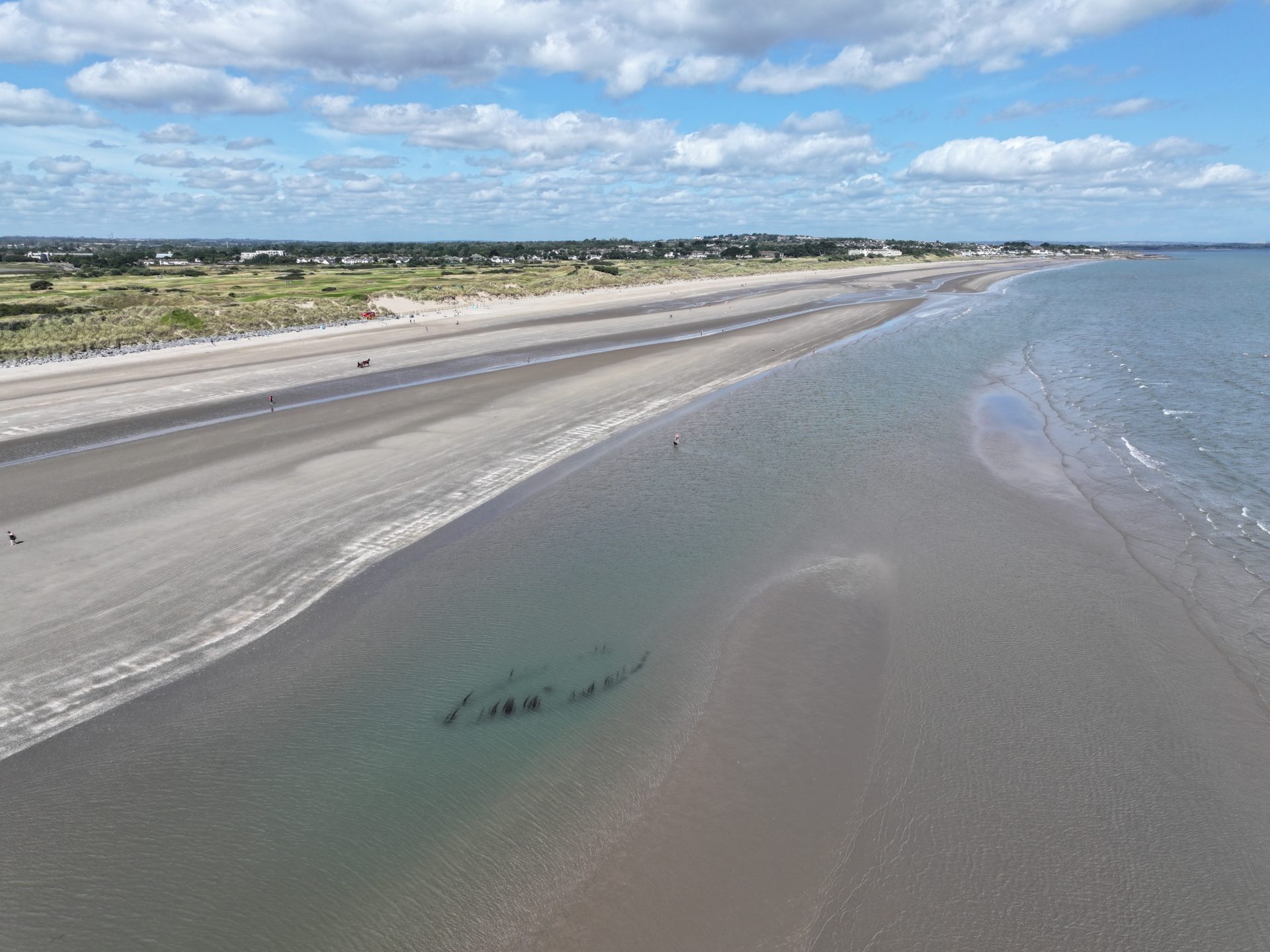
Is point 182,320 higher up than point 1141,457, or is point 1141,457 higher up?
point 182,320

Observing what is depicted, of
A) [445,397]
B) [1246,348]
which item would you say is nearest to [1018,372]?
[1246,348]

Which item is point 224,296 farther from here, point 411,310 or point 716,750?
point 716,750

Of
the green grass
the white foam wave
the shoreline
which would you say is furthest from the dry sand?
the white foam wave

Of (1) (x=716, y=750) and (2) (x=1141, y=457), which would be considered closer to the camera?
(1) (x=716, y=750)


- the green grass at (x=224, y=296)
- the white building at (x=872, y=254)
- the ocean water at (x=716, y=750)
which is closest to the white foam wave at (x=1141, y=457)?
the ocean water at (x=716, y=750)

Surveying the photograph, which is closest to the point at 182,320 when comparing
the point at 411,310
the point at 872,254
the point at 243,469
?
the point at 411,310

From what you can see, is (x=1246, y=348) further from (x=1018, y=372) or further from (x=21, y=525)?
(x=21, y=525)

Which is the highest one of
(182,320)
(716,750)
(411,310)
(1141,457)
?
(182,320)
